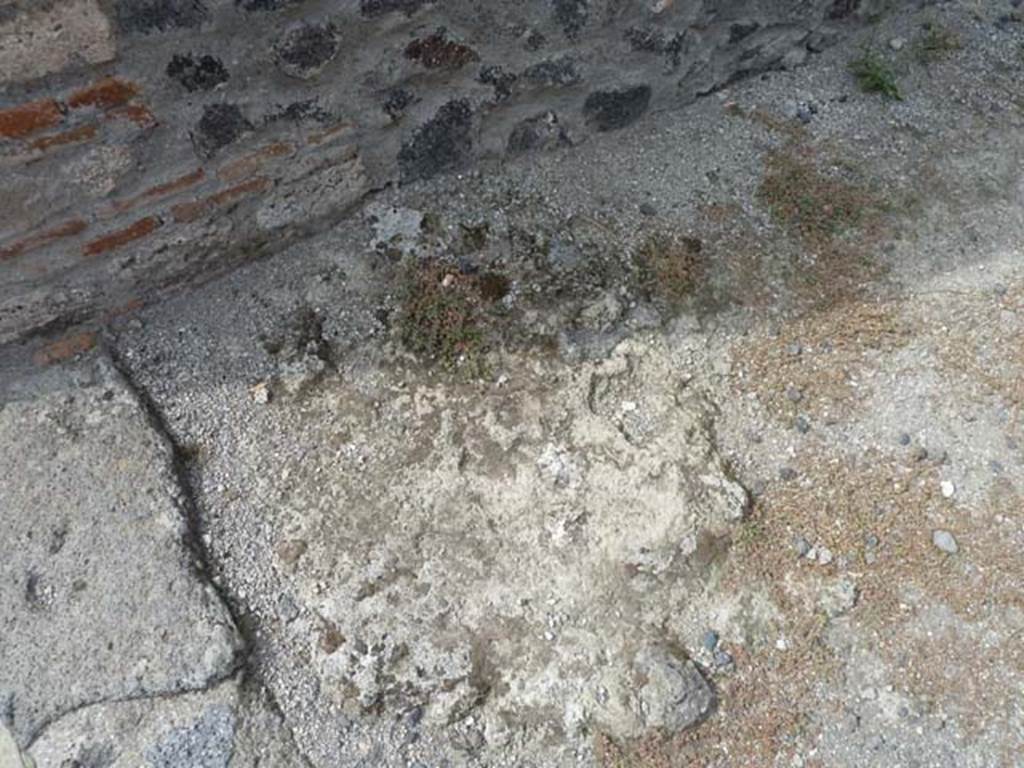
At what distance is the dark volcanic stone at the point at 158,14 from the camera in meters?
1.81

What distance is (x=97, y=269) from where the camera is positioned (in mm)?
2139

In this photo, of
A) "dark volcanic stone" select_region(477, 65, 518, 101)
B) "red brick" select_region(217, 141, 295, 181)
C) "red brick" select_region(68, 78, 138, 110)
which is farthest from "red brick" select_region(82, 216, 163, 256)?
"dark volcanic stone" select_region(477, 65, 518, 101)

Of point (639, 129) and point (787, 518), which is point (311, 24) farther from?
point (787, 518)

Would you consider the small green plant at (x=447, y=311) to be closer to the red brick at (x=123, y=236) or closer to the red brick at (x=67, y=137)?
the red brick at (x=123, y=236)

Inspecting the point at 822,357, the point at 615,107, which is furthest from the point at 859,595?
the point at 615,107

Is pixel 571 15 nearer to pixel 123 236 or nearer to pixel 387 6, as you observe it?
pixel 387 6

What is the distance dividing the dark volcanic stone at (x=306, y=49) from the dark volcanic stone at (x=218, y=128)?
15 centimetres

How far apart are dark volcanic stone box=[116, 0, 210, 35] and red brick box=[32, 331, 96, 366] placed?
74cm

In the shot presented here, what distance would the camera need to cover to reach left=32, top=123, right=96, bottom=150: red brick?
187 centimetres

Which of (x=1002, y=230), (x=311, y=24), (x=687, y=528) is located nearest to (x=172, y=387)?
(x=311, y=24)

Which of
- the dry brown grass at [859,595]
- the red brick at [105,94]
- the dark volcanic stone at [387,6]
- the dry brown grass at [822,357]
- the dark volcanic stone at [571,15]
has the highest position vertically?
the red brick at [105,94]

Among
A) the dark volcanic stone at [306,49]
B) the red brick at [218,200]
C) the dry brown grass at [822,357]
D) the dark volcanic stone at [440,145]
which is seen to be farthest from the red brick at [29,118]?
the dry brown grass at [822,357]

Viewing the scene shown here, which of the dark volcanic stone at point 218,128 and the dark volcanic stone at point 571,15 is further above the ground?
the dark volcanic stone at point 218,128

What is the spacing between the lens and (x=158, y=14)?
1.85m
